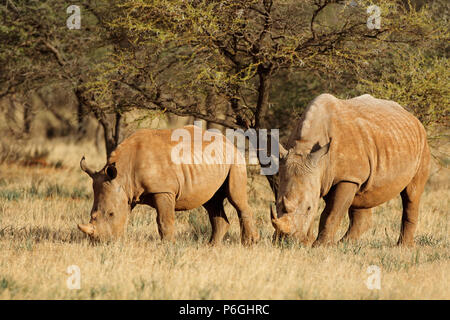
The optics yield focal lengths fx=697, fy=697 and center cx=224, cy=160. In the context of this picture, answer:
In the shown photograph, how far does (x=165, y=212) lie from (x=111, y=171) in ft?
2.60

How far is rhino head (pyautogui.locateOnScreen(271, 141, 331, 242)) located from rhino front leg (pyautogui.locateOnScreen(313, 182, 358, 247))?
1.36ft

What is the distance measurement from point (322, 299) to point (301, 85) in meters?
9.51

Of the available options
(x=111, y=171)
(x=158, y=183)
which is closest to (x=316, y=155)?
(x=158, y=183)

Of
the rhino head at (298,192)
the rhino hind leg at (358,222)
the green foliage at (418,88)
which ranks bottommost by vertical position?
the rhino hind leg at (358,222)

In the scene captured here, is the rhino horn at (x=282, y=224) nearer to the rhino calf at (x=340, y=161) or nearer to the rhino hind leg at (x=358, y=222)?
the rhino calf at (x=340, y=161)

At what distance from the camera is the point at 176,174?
809 cm

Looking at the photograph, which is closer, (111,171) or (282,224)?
(282,224)

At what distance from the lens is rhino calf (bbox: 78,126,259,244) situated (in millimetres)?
7758

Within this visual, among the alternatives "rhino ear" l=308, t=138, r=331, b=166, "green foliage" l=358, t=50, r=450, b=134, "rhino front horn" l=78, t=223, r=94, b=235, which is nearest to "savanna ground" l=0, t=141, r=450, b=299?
"rhino front horn" l=78, t=223, r=94, b=235

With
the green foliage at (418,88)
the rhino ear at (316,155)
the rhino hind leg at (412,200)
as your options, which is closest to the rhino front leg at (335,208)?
the rhino ear at (316,155)

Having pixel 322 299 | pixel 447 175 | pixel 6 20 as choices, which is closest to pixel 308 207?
pixel 322 299

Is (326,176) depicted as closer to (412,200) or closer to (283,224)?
(283,224)

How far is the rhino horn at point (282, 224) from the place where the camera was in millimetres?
6969

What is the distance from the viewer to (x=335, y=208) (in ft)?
25.5
